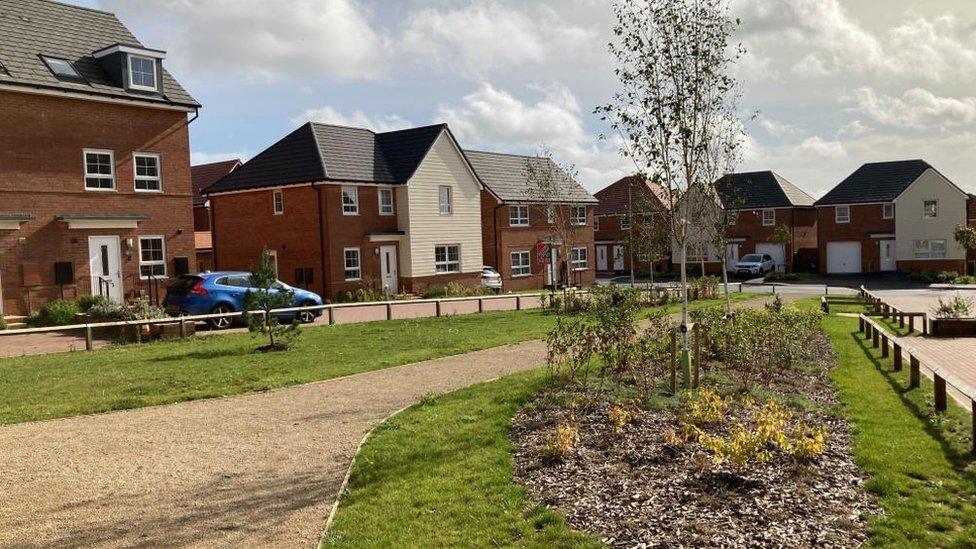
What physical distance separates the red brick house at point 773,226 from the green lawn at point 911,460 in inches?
1881

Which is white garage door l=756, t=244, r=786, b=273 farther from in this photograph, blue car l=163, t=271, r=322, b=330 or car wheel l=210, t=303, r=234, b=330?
car wheel l=210, t=303, r=234, b=330

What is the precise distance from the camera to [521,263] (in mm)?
44500

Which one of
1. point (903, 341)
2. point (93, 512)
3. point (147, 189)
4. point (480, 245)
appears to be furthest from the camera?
point (480, 245)

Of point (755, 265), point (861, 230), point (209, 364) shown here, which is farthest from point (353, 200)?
point (861, 230)

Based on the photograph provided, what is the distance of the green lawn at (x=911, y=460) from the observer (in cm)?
588

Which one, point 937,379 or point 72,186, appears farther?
point 72,186

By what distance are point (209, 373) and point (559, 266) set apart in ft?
112

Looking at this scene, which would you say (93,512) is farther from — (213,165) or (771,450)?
(213,165)

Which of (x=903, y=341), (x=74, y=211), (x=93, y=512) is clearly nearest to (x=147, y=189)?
(x=74, y=211)

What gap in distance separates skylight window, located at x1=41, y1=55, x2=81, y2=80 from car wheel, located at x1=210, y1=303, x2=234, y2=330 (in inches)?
415

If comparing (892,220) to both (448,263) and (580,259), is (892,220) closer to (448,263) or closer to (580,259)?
(580,259)

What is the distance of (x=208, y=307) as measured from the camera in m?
21.8

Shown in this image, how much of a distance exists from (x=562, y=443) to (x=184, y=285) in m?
17.5

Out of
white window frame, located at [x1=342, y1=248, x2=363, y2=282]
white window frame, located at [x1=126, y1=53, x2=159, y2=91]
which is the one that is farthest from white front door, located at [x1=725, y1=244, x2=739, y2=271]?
white window frame, located at [x1=126, y1=53, x2=159, y2=91]
